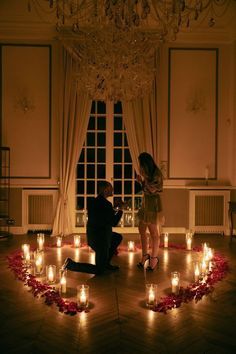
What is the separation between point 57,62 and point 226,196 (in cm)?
369

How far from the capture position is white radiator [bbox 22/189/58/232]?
23.7 ft

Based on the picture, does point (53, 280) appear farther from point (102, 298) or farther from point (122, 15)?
point (122, 15)

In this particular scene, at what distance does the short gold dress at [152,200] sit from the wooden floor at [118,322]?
61cm

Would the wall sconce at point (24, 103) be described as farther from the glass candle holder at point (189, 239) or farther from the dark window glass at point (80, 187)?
the glass candle holder at point (189, 239)

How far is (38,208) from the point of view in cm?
725

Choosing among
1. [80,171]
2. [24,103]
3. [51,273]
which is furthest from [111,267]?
[24,103]

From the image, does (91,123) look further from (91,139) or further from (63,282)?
(63,282)

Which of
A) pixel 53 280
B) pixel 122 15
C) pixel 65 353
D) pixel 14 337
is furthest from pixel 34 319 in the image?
pixel 122 15

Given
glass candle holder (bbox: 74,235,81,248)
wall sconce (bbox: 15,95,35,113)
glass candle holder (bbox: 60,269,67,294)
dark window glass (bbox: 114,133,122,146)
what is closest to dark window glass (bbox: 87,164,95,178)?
dark window glass (bbox: 114,133,122,146)

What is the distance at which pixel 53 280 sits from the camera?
4164 mm

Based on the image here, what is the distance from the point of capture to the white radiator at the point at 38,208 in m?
7.22

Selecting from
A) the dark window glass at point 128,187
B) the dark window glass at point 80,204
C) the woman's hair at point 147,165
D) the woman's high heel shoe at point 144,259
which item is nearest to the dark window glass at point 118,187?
the dark window glass at point 128,187

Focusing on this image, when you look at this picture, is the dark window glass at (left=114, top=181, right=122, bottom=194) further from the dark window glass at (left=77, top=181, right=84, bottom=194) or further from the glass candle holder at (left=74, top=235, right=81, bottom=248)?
the glass candle holder at (left=74, top=235, right=81, bottom=248)

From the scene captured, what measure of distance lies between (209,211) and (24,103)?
12.0ft
